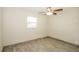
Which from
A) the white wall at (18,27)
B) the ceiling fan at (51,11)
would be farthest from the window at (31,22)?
the ceiling fan at (51,11)

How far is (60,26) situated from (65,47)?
30 centimetres

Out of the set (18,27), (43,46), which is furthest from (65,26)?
(18,27)

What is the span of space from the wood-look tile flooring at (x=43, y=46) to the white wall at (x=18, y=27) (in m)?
0.06

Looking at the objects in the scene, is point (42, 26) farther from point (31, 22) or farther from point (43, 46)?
point (43, 46)

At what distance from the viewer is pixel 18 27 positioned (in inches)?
49.6

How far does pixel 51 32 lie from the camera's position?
4.33 ft

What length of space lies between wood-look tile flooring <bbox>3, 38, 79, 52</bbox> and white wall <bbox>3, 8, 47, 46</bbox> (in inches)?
2.5

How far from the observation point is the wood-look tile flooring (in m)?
1.20

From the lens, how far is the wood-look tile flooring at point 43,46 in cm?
120

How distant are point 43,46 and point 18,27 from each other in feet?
1.37

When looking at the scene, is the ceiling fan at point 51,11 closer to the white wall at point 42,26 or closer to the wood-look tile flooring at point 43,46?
the white wall at point 42,26

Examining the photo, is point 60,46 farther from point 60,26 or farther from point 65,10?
point 65,10

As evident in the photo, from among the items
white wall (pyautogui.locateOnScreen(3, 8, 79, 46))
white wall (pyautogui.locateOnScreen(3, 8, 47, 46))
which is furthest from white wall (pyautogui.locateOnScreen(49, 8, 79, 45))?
white wall (pyautogui.locateOnScreen(3, 8, 47, 46))
